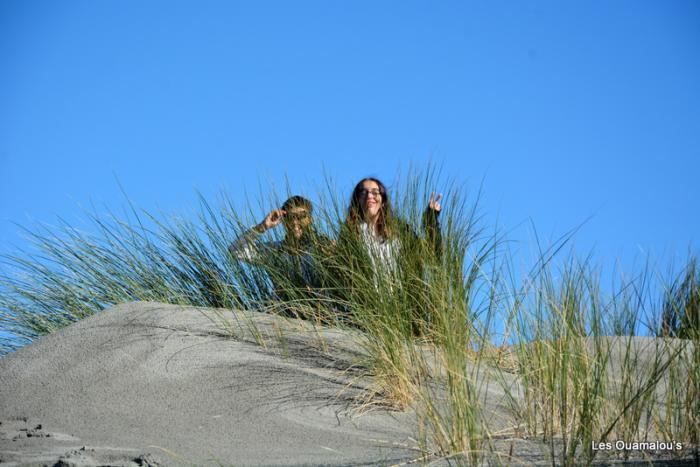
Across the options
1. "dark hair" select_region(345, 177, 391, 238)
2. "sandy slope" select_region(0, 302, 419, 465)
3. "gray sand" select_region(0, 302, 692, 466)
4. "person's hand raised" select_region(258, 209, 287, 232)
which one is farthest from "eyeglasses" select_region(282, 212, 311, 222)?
"sandy slope" select_region(0, 302, 419, 465)

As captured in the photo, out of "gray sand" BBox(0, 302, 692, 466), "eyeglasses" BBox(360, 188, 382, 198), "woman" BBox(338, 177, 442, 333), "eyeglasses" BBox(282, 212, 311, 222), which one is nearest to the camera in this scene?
"gray sand" BBox(0, 302, 692, 466)

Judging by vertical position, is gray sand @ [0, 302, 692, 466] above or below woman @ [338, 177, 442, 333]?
below

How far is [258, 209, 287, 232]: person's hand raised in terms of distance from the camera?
14.7 feet

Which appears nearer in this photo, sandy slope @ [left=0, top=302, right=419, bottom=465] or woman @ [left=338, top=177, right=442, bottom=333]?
sandy slope @ [left=0, top=302, right=419, bottom=465]

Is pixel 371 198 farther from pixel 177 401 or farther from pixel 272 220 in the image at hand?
pixel 177 401

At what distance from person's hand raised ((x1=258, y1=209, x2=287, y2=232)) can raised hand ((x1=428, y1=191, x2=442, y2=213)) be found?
0.78m

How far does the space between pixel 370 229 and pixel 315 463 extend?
199 centimetres

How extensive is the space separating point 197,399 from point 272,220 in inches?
64.3

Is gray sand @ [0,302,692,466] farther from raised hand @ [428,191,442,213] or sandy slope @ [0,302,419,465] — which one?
raised hand @ [428,191,442,213]

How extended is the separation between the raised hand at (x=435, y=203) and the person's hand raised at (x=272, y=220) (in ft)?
2.56

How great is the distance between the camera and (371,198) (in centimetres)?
452

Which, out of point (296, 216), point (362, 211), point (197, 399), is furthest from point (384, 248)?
point (197, 399)

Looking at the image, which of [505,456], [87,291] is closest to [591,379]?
[505,456]

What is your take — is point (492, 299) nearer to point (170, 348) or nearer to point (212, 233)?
point (170, 348)
